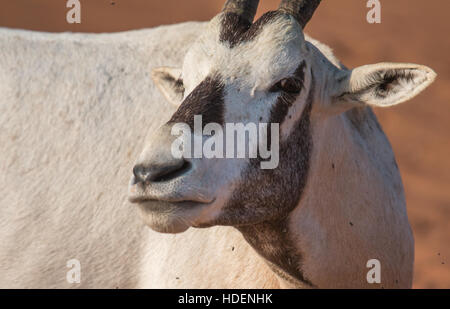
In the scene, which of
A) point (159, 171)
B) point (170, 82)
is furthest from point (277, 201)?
point (170, 82)

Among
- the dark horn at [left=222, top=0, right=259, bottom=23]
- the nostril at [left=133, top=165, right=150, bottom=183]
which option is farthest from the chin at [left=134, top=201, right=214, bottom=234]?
the dark horn at [left=222, top=0, right=259, bottom=23]

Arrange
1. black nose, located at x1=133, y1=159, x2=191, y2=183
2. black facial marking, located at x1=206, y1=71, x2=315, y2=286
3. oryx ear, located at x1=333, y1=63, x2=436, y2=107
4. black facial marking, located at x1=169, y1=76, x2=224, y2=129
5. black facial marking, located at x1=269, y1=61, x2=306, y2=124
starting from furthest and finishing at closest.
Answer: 1. oryx ear, located at x1=333, y1=63, x2=436, y2=107
2. black facial marking, located at x1=269, y1=61, x2=306, y2=124
3. black facial marking, located at x1=206, y1=71, x2=315, y2=286
4. black facial marking, located at x1=169, y1=76, x2=224, y2=129
5. black nose, located at x1=133, y1=159, x2=191, y2=183

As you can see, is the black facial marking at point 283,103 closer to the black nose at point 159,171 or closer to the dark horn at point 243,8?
the dark horn at point 243,8

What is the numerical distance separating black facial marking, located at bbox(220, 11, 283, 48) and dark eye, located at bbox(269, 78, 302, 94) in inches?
10.9

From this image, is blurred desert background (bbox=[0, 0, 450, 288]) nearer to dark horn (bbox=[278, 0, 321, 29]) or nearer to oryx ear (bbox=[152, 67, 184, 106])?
oryx ear (bbox=[152, 67, 184, 106])

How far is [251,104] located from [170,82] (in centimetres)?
100

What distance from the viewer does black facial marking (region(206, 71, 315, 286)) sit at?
340 cm

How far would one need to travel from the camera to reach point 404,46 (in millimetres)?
11469

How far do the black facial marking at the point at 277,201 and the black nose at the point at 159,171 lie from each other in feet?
1.19

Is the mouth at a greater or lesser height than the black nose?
lesser

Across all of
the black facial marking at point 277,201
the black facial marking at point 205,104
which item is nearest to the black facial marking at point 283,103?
the black facial marking at point 277,201

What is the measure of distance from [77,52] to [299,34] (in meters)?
2.18

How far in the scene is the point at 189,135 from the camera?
3.17 metres

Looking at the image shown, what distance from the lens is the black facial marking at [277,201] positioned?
134 inches
